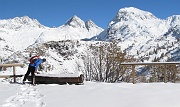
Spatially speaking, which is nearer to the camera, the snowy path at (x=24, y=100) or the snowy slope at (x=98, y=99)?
the snowy slope at (x=98, y=99)

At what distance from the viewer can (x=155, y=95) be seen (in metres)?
9.44

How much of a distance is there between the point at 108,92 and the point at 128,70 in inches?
630

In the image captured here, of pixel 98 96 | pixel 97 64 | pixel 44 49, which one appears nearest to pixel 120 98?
pixel 98 96

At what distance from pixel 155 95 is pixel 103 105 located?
1.82 meters

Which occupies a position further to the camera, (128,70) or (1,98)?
(128,70)

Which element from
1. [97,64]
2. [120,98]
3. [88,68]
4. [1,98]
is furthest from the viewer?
[88,68]

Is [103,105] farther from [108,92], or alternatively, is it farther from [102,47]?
[102,47]

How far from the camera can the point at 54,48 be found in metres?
76.2

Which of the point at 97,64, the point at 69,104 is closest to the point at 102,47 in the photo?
the point at 97,64

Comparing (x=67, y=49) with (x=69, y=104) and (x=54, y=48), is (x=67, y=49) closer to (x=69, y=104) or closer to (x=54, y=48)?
(x=54, y=48)

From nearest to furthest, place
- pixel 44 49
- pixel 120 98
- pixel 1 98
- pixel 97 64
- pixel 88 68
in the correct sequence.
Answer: pixel 120 98, pixel 1 98, pixel 97 64, pixel 88 68, pixel 44 49

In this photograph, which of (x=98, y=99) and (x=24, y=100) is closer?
(x=98, y=99)

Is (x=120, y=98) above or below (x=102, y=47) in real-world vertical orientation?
below

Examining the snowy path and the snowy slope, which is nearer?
the snowy slope
